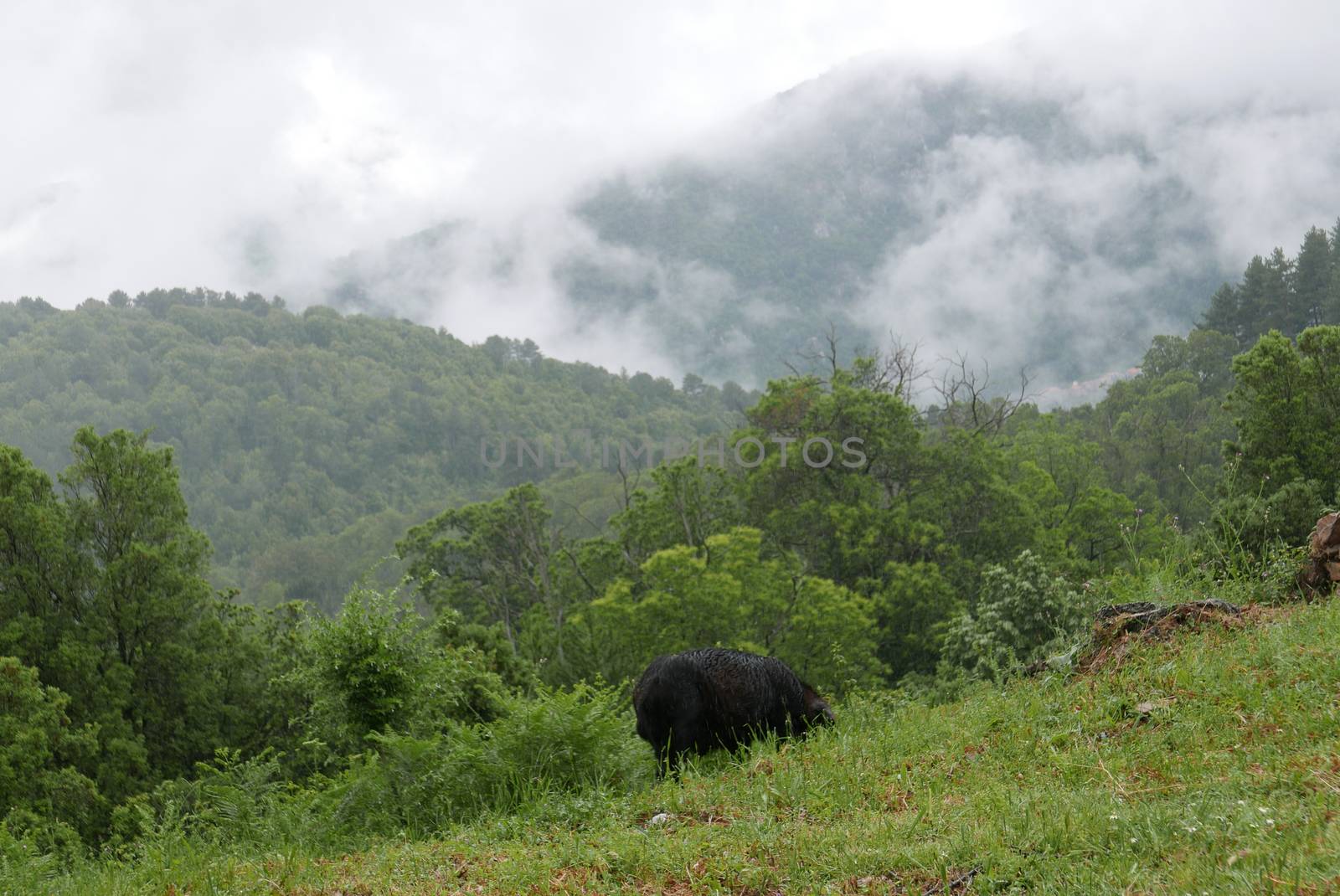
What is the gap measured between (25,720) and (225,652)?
264 inches

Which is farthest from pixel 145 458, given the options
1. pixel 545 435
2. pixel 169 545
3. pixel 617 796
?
pixel 545 435

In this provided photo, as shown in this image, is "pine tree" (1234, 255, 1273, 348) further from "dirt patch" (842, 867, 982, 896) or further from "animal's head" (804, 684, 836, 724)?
"dirt patch" (842, 867, 982, 896)

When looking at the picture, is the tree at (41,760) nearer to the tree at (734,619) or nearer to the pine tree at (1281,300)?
the tree at (734,619)

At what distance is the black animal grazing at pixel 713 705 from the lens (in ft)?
32.2

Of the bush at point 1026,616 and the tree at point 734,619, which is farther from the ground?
the bush at point 1026,616

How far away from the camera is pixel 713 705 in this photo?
9883 mm

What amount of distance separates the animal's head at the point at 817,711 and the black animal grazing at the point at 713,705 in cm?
1

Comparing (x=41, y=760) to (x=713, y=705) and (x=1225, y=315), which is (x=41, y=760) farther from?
(x=1225, y=315)

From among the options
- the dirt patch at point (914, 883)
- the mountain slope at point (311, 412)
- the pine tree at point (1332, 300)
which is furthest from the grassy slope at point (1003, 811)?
the mountain slope at point (311, 412)

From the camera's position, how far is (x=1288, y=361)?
26.3 m

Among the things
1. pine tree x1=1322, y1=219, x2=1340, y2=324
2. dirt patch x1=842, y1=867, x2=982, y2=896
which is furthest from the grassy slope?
pine tree x1=1322, y1=219, x2=1340, y2=324

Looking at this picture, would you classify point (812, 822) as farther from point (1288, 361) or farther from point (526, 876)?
point (1288, 361)

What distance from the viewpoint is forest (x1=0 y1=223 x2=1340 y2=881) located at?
408 inches

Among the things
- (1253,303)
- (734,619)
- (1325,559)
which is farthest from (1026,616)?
(1253,303)
